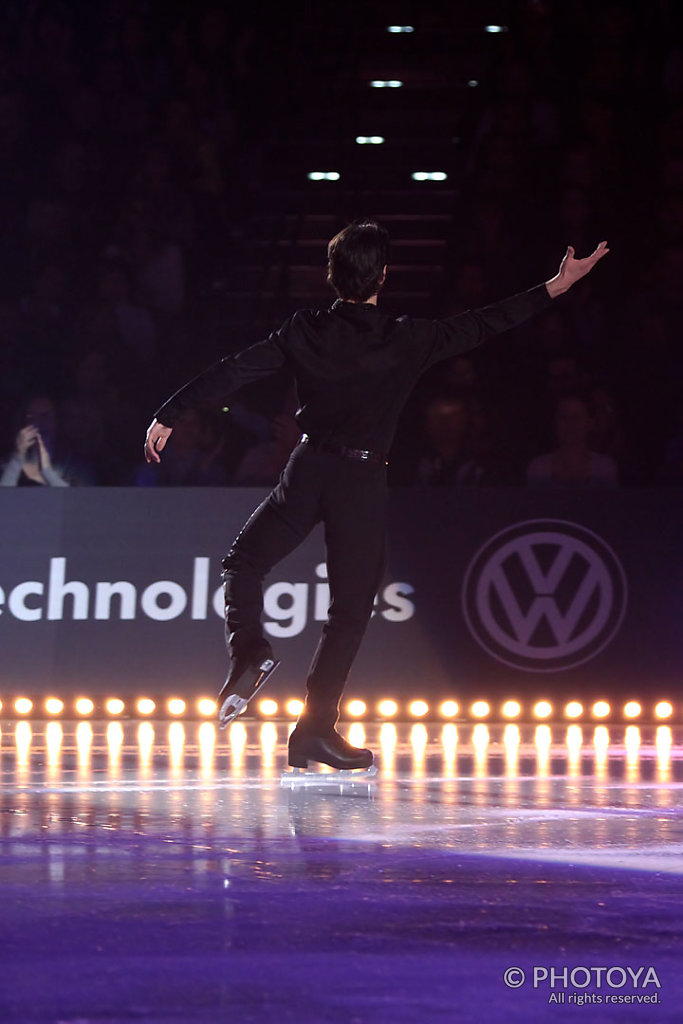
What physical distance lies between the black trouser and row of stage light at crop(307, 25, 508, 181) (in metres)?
7.77

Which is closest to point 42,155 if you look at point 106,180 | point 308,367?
point 106,180

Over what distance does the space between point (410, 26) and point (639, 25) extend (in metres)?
2.32

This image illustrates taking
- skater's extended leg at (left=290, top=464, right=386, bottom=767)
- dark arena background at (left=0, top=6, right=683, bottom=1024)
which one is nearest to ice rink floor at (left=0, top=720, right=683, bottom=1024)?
dark arena background at (left=0, top=6, right=683, bottom=1024)

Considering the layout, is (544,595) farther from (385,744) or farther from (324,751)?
(324,751)

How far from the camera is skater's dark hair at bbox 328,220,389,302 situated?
5.08 m

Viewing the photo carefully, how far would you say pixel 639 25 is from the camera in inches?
487

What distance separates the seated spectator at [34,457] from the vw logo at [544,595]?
260 centimetres

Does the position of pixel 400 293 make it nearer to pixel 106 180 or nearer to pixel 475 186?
pixel 475 186

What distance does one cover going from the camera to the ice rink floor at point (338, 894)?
2.46 meters

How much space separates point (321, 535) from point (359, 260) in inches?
118

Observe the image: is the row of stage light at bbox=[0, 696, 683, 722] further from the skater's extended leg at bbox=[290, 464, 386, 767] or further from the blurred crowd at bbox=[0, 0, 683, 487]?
the skater's extended leg at bbox=[290, 464, 386, 767]

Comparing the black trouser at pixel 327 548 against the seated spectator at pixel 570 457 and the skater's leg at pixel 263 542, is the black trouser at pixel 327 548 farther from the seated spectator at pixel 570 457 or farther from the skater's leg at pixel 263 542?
the seated spectator at pixel 570 457

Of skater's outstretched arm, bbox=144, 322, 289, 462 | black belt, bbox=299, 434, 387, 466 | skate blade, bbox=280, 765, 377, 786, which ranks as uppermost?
skater's outstretched arm, bbox=144, 322, 289, 462

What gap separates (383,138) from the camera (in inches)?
514
